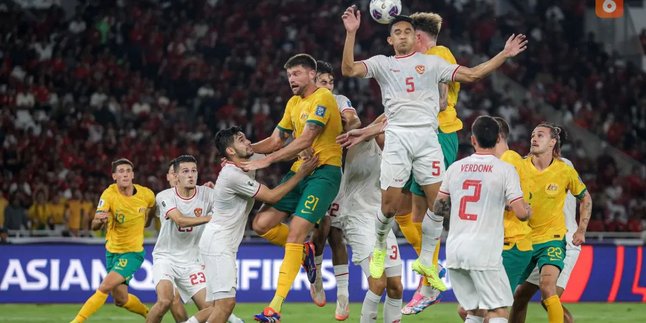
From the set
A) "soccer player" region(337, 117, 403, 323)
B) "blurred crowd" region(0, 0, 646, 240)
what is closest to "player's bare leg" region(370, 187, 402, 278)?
"soccer player" region(337, 117, 403, 323)

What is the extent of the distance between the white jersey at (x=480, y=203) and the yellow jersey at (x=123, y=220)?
5.49m

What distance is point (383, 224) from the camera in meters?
11.1

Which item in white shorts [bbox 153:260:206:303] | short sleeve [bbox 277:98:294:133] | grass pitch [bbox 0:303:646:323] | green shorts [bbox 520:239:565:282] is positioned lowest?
grass pitch [bbox 0:303:646:323]

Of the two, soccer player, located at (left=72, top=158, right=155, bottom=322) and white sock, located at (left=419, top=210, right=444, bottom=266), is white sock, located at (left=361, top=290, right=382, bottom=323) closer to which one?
white sock, located at (left=419, top=210, right=444, bottom=266)

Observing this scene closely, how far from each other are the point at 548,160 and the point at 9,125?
14.6m

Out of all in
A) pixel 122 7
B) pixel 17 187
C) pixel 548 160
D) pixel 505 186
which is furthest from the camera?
pixel 122 7

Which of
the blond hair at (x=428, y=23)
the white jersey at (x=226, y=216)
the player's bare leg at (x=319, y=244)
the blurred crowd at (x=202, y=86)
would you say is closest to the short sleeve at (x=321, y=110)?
the white jersey at (x=226, y=216)

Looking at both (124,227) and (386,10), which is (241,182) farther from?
(124,227)

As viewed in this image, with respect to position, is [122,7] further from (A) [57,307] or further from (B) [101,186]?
(A) [57,307]

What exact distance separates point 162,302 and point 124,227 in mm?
1711

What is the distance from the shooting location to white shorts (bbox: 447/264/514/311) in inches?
381

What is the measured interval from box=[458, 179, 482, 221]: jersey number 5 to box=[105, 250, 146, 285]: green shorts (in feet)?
17.9

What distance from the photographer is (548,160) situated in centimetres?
1165

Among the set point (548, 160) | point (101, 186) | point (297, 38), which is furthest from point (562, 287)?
point (297, 38)
